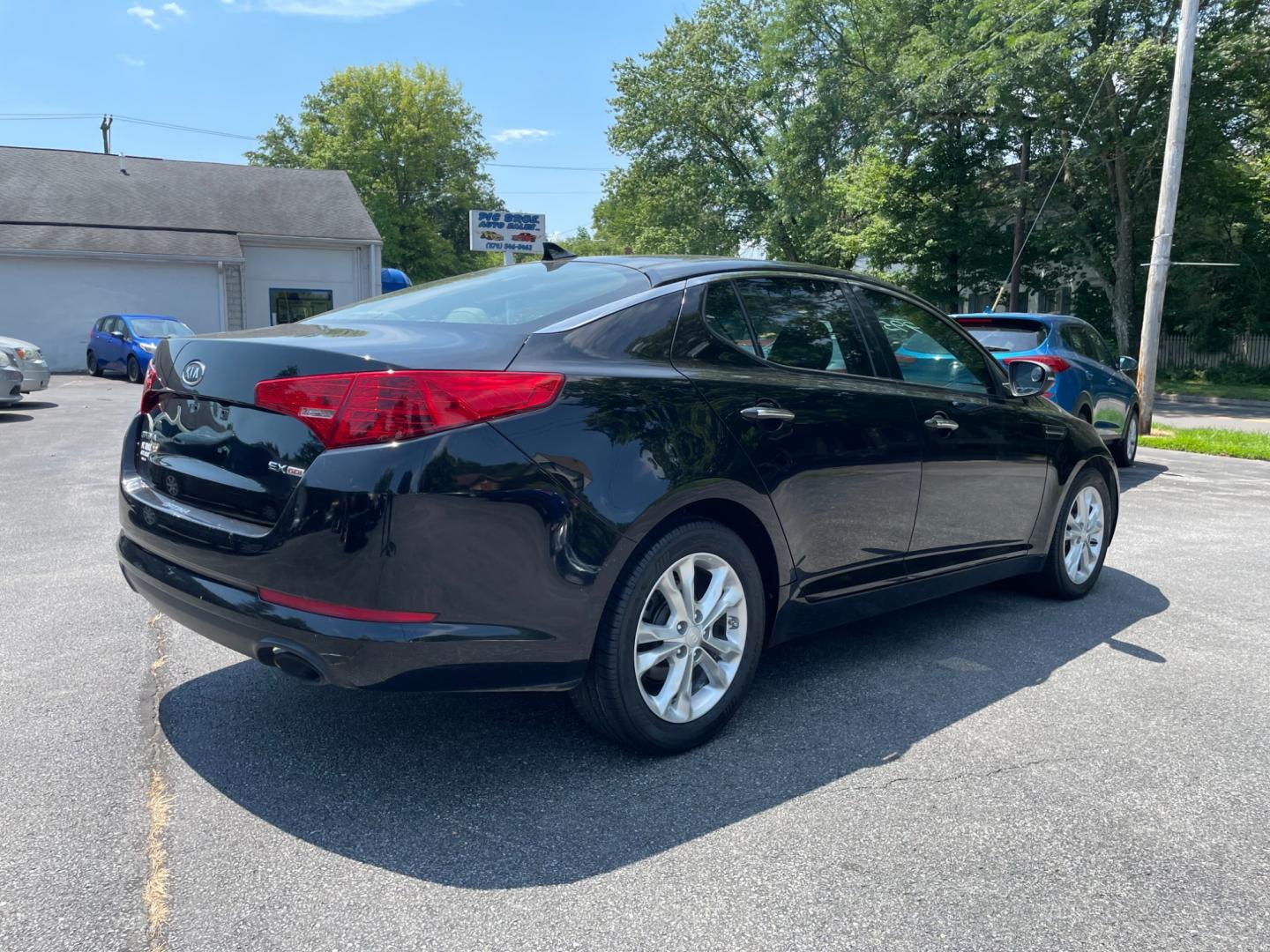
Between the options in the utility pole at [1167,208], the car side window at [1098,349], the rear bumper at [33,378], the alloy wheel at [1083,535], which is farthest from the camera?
the rear bumper at [33,378]

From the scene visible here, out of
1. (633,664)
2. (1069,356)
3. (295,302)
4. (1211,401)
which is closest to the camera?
(633,664)

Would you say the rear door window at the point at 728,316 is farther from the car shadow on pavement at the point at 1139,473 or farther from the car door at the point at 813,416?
the car shadow on pavement at the point at 1139,473

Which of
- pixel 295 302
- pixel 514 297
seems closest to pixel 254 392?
pixel 514 297

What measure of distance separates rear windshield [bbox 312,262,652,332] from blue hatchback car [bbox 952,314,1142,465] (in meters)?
6.17

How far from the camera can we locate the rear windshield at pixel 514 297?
3232 mm

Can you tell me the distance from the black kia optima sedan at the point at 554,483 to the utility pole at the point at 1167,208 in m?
11.4

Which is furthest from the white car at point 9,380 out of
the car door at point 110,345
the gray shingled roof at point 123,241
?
the gray shingled roof at point 123,241

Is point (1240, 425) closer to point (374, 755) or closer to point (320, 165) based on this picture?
point (374, 755)

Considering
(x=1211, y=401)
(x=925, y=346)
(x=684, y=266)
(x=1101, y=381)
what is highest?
(x=684, y=266)

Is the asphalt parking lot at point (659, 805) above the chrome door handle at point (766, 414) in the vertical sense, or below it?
below

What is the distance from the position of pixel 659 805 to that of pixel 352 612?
1037 mm

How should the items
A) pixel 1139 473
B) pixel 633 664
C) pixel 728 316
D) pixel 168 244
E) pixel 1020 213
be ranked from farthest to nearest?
1. pixel 168 244
2. pixel 1020 213
3. pixel 1139 473
4. pixel 728 316
5. pixel 633 664

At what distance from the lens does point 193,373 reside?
3.05 m

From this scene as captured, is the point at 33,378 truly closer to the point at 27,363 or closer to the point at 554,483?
the point at 27,363
